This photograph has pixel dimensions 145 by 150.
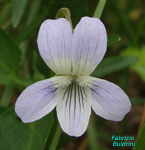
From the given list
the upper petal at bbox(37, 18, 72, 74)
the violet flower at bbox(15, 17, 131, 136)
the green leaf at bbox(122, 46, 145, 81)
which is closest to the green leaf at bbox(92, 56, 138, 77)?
the green leaf at bbox(122, 46, 145, 81)

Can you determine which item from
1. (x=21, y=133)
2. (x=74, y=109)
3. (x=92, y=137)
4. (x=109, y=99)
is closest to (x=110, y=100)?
(x=109, y=99)

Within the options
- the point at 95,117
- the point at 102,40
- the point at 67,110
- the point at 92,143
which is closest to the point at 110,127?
the point at 95,117

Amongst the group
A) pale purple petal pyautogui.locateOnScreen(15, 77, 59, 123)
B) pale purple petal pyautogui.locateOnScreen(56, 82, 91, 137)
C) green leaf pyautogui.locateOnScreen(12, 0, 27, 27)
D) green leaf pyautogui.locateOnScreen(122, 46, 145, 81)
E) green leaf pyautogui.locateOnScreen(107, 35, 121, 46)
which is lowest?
green leaf pyautogui.locateOnScreen(122, 46, 145, 81)

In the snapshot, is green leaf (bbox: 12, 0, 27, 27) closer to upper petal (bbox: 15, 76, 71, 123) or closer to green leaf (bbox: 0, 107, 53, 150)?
upper petal (bbox: 15, 76, 71, 123)

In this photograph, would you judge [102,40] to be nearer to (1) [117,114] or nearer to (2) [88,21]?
(2) [88,21]

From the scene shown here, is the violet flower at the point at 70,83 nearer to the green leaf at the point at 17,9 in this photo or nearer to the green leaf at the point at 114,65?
the green leaf at the point at 17,9

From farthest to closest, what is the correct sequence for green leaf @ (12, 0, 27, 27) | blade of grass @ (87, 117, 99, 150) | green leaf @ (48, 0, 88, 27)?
1. blade of grass @ (87, 117, 99, 150)
2. green leaf @ (48, 0, 88, 27)
3. green leaf @ (12, 0, 27, 27)
